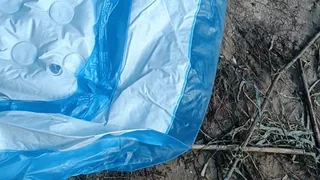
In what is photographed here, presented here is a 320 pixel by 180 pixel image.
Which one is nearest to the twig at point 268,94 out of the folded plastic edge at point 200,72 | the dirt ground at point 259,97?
the dirt ground at point 259,97

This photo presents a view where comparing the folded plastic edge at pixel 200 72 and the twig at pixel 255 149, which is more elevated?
the folded plastic edge at pixel 200 72

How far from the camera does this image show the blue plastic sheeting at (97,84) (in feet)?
3.75

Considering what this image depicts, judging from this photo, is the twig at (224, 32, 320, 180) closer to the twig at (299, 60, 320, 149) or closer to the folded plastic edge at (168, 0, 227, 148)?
the twig at (299, 60, 320, 149)

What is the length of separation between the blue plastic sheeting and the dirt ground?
0.11 meters

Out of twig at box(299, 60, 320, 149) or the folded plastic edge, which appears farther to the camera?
twig at box(299, 60, 320, 149)

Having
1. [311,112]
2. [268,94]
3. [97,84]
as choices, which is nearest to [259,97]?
[268,94]

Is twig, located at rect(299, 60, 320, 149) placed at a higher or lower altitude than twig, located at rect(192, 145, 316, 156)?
higher

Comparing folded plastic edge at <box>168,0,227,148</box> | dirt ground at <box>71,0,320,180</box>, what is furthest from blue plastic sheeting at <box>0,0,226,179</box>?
dirt ground at <box>71,0,320,180</box>

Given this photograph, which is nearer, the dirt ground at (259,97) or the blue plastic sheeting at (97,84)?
the blue plastic sheeting at (97,84)

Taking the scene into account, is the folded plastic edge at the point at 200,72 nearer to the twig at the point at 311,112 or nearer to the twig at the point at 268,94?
the twig at the point at 268,94

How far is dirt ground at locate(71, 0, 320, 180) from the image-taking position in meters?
1.32

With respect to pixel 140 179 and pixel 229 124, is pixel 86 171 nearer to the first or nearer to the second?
pixel 140 179

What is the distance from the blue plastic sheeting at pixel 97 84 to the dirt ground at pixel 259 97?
11 centimetres

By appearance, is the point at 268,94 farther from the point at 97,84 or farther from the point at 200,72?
the point at 97,84
